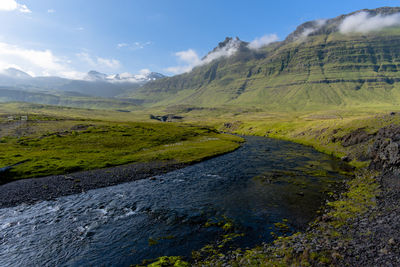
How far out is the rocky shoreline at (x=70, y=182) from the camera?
35.2 metres

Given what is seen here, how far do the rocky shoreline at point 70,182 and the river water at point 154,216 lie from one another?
269 centimetres

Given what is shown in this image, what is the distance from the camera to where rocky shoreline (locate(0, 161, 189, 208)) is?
35.2 metres

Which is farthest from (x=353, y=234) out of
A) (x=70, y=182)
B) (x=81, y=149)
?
(x=81, y=149)

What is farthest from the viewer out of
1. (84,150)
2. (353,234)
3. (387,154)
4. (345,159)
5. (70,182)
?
(84,150)

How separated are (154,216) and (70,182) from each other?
2406 centimetres

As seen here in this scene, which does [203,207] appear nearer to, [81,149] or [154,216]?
[154,216]

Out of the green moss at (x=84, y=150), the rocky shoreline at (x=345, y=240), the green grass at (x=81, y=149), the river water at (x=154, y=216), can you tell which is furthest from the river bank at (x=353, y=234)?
the green grass at (x=81, y=149)

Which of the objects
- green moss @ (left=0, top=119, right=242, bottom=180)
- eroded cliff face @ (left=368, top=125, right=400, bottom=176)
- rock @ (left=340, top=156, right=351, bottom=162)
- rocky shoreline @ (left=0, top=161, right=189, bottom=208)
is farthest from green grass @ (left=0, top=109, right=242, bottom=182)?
eroded cliff face @ (left=368, top=125, right=400, bottom=176)

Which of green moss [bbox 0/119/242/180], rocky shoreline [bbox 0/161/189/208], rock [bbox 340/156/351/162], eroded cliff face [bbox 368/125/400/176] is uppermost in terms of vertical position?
eroded cliff face [bbox 368/125/400/176]

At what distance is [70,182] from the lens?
41906 millimetres

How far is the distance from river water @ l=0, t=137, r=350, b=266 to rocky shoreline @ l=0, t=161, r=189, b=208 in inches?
106

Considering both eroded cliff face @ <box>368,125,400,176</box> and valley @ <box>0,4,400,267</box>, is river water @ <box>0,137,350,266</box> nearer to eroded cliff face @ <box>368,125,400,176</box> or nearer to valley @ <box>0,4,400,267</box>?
valley @ <box>0,4,400,267</box>

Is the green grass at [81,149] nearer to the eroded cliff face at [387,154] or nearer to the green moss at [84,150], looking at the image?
the green moss at [84,150]

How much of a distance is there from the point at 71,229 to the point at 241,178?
32.1 m
